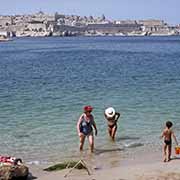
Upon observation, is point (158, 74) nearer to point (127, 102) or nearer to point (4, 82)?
point (4, 82)

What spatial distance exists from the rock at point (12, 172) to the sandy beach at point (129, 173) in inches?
24.2

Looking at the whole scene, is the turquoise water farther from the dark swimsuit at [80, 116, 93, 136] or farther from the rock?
the rock

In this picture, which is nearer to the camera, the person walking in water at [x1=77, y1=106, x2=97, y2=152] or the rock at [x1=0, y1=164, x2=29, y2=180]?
the rock at [x1=0, y1=164, x2=29, y2=180]

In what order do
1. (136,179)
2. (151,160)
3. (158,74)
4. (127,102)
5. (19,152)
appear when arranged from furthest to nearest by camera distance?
(158,74)
(127,102)
(19,152)
(151,160)
(136,179)

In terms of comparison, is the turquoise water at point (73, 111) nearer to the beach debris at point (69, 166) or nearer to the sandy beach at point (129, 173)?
the beach debris at point (69, 166)

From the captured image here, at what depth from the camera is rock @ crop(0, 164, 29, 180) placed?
10.9m

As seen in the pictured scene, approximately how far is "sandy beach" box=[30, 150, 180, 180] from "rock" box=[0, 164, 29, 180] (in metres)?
0.62

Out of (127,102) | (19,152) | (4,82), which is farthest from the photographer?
(4,82)

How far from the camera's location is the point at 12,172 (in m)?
10.9

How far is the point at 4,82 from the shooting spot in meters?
36.2

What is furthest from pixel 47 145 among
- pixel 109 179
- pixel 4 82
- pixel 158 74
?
pixel 158 74

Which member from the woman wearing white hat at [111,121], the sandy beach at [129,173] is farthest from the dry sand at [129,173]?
the woman wearing white hat at [111,121]

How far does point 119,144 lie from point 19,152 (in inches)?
119

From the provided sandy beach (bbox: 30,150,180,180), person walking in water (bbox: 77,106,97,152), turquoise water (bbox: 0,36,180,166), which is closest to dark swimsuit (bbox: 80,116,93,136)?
person walking in water (bbox: 77,106,97,152)
